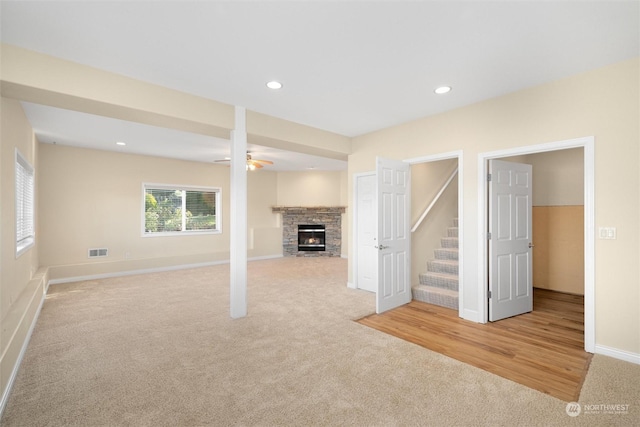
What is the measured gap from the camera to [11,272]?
3.30m

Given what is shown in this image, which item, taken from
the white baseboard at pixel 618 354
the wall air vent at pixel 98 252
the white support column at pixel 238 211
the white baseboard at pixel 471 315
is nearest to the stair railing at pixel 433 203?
the white baseboard at pixel 471 315

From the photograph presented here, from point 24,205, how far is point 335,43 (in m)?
5.10

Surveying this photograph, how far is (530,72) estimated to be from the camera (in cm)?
290

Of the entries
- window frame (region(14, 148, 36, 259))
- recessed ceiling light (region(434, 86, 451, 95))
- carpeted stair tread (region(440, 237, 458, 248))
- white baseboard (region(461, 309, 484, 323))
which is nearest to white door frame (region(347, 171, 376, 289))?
carpeted stair tread (region(440, 237, 458, 248))

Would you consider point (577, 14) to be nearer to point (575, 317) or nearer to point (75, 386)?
point (575, 317)

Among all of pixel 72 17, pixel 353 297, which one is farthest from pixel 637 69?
pixel 72 17

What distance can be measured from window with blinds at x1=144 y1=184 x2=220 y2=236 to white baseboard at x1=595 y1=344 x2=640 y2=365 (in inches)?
297

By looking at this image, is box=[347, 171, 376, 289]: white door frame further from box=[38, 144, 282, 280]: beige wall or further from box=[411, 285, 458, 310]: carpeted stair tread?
box=[38, 144, 282, 280]: beige wall

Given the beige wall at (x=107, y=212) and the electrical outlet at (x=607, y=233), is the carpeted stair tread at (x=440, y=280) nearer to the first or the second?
the electrical outlet at (x=607, y=233)

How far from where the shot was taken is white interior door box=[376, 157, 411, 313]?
403 centimetres

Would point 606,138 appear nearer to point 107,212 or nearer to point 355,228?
point 355,228

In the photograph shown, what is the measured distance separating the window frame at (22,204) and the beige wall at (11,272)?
10cm

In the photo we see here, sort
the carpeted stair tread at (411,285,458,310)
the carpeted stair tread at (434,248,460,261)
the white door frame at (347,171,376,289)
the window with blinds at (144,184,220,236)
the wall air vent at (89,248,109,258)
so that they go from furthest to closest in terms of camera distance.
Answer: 1. the window with blinds at (144,184,220,236)
2. the wall air vent at (89,248,109,258)
3. the white door frame at (347,171,376,289)
4. the carpeted stair tread at (434,248,460,261)
5. the carpeted stair tread at (411,285,458,310)

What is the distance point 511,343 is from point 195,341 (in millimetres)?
3220
